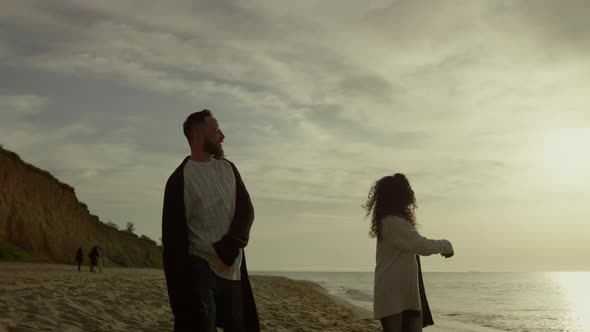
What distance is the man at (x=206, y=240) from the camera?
358 centimetres

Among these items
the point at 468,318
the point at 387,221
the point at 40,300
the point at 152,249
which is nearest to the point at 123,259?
the point at 152,249

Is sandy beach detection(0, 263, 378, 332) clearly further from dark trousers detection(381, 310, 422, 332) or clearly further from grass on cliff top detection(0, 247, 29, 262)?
grass on cliff top detection(0, 247, 29, 262)

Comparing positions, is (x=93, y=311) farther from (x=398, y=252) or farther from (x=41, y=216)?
(x=41, y=216)

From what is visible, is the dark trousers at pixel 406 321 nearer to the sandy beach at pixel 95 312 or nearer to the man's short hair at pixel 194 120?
the man's short hair at pixel 194 120

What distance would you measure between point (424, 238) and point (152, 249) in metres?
45.7

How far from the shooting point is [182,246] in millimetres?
3650

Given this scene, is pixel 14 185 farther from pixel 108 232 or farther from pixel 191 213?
pixel 191 213

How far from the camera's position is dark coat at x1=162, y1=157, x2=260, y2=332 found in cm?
358

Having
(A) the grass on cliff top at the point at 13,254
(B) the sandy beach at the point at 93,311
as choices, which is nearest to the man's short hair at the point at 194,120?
(B) the sandy beach at the point at 93,311

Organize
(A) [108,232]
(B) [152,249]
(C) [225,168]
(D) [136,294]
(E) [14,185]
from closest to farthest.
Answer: (C) [225,168], (D) [136,294], (E) [14,185], (A) [108,232], (B) [152,249]

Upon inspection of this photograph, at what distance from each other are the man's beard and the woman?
1.35m

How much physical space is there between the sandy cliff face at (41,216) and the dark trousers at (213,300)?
28.7m

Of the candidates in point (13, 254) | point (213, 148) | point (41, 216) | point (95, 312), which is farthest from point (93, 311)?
point (41, 216)

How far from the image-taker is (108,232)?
4191 cm
